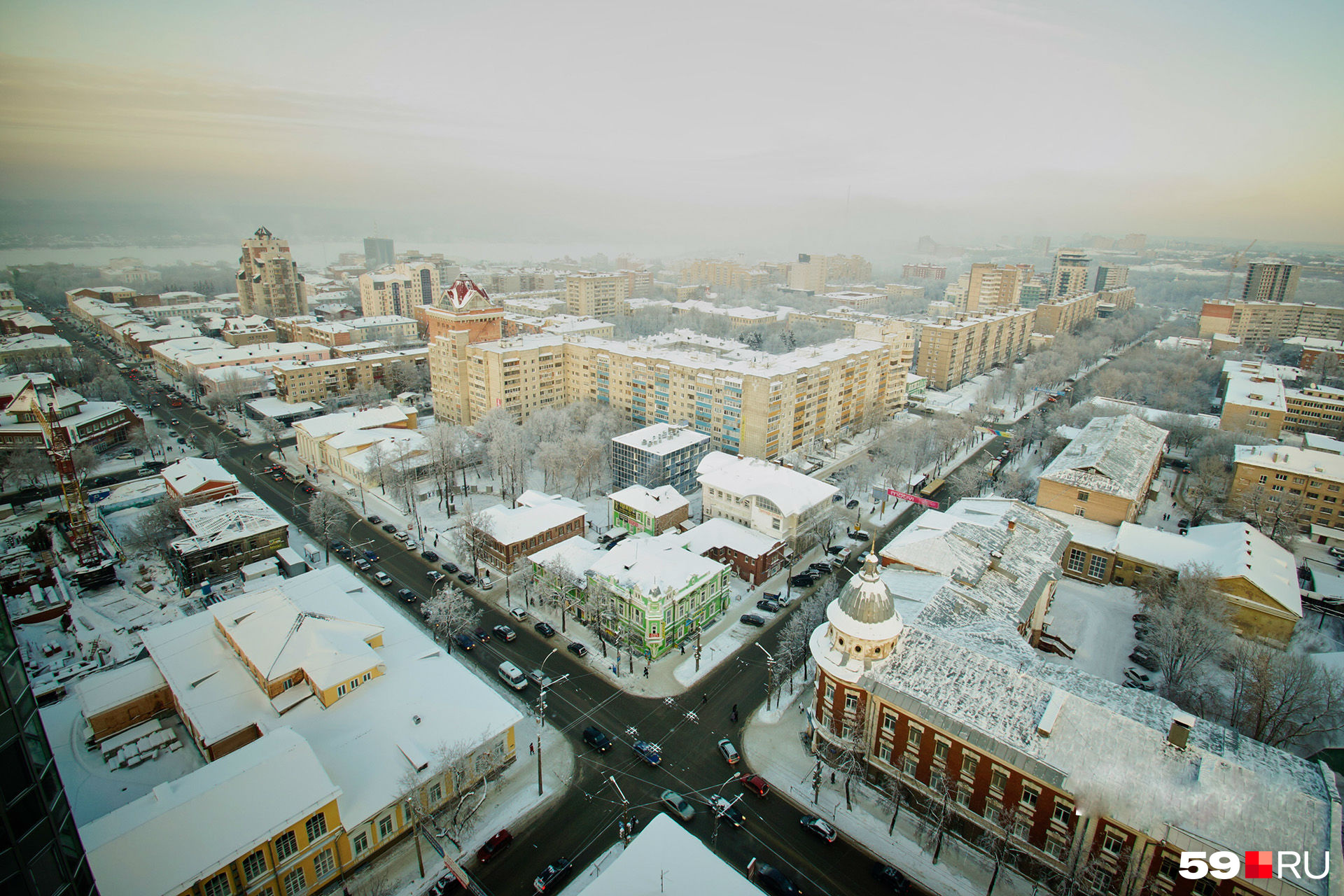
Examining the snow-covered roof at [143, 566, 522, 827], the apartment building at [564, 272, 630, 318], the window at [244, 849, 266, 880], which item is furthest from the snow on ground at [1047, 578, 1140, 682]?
the apartment building at [564, 272, 630, 318]

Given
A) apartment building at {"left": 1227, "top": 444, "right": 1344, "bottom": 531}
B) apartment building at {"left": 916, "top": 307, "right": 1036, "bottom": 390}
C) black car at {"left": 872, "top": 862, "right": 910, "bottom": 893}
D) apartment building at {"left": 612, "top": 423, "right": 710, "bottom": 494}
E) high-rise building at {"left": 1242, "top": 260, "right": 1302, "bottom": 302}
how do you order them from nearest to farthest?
black car at {"left": 872, "top": 862, "right": 910, "bottom": 893} → apartment building at {"left": 1227, "top": 444, "right": 1344, "bottom": 531} → apartment building at {"left": 612, "top": 423, "right": 710, "bottom": 494} → apartment building at {"left": 916, "top": 307, "right": 1036, "bottom": 390} → high-rise building at {"left": 1242, "top": 260, "right": 1302, "bottom": 302}

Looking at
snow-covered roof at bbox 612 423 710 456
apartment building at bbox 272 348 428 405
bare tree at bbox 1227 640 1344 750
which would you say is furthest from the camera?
apartment building at bbox 272 348 428 405

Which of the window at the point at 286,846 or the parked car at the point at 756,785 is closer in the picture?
the window at the point at 286,846

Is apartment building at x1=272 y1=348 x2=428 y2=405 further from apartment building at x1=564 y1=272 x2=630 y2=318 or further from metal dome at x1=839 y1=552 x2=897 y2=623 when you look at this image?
metal dome at x1=839 y1=552 x2=897 y2=623

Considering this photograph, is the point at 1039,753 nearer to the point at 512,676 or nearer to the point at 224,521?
the point at 512,676

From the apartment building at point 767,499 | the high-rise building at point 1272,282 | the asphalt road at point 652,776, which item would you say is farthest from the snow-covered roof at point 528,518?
the high-rise building at point 1272,282

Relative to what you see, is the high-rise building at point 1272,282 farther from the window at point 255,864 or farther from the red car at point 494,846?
the window at point 255,864
